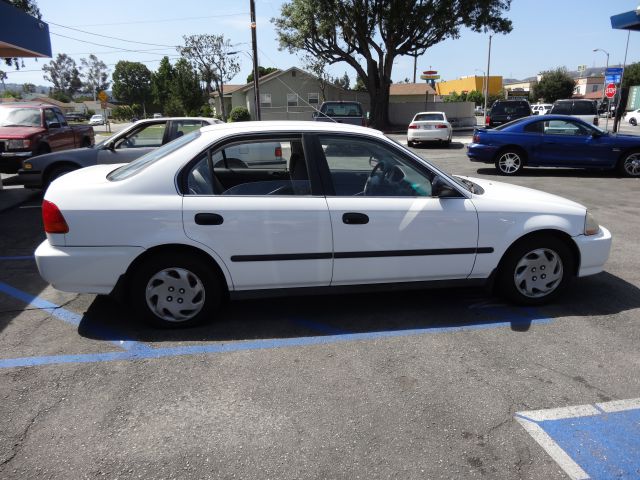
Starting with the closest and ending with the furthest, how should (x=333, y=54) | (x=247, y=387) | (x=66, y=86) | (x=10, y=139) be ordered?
(x=247, y=387)
(x=10, y=139)
(x=333, y=54)
(x=66, y=86)

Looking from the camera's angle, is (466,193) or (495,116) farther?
(495,116)

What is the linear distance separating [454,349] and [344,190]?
1487 millimetres

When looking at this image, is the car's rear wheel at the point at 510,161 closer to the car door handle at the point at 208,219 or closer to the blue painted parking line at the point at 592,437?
the blue painted parking line at the point at 592,437

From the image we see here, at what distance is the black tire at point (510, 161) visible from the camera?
1259 centimetres

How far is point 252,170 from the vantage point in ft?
14.9

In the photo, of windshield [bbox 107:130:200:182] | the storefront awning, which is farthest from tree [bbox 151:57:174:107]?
windshield [bbox 107:130:200:182]

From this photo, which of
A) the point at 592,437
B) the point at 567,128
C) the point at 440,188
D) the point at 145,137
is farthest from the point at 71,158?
the point at 567,128

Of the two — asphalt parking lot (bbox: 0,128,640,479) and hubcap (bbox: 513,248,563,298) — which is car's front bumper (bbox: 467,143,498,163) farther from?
hubcap (bbox: 513,248,563,298)

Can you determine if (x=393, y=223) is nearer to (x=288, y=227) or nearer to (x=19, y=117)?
(x=288, y=227)

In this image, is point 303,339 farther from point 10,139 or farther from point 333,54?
point 333,54

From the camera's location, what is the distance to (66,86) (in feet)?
439

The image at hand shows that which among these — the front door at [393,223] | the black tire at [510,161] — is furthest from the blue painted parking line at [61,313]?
the black tire at [510,161]

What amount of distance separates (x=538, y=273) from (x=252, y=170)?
270 centimetres

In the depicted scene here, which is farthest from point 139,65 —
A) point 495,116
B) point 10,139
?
point 10,139
